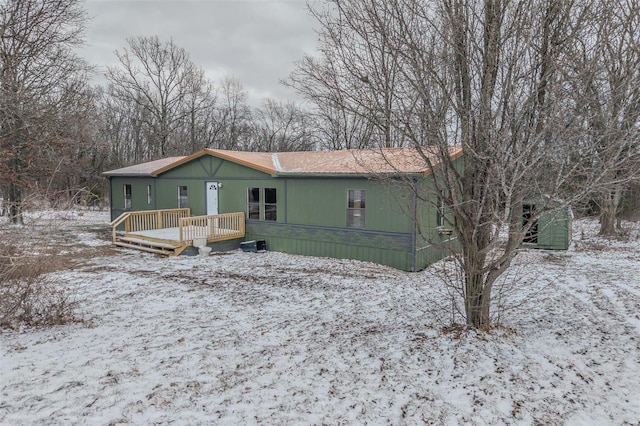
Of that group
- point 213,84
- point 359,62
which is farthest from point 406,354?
point 213,84

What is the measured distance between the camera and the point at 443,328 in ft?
16.6

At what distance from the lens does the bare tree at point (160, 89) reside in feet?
95.7

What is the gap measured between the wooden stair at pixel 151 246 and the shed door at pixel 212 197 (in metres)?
2.34

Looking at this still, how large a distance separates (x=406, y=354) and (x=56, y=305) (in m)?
4.91

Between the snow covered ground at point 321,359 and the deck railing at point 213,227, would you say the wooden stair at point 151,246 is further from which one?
the snow covered ground at point 321,359

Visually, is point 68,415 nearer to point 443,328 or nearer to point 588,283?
point 443,328

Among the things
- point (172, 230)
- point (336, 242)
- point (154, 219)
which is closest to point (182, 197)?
point (154, 219)

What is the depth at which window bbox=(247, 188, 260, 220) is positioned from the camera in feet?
42.3

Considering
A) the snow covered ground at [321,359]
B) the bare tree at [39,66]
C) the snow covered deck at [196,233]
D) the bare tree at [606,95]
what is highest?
the bare tree at [39,66]

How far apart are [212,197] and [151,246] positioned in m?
2.70

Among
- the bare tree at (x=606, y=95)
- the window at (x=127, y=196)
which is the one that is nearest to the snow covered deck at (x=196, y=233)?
the window at (x=127, y=196)

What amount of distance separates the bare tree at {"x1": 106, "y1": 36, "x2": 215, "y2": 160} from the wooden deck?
56.0 feet

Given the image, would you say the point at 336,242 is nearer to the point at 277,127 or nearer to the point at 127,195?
the point at 127,195

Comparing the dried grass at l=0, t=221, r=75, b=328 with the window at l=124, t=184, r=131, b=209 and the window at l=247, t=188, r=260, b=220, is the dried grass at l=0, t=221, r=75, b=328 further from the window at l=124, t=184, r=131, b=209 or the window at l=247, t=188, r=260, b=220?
the window at l=124, t=184, r=131, b=209
